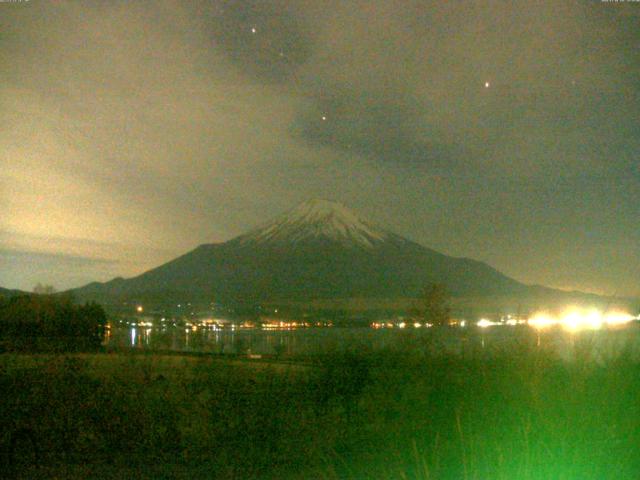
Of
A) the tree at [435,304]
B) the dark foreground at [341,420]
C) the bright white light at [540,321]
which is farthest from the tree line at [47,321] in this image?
the tree at [435,304]

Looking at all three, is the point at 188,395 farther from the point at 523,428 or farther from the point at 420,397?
the point at 523,428

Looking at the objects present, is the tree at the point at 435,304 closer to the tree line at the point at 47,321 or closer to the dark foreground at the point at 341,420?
the tree line at the point at 47,321

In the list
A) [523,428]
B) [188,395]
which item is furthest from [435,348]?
[523,428]

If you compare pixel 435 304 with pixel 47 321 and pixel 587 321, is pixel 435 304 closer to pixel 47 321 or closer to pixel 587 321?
pixel 47 321

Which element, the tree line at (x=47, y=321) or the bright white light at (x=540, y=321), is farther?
the tree line at (x=47, y=321)

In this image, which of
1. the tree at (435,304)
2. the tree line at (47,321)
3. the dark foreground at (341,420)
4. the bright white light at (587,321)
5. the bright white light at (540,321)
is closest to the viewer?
the dark foreground at (341,420)

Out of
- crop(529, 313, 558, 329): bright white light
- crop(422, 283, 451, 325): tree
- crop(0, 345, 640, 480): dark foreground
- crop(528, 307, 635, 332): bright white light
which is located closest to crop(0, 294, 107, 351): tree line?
crop(0, 345, 640, 480): dark foreground

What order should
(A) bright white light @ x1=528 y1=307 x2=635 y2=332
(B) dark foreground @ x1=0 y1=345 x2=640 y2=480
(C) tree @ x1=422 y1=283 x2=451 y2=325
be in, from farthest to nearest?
(C) tree @ x1=422 y1=283 x2=451 y2=325
(A) bright white light @ x1=528 y1=307 x2=635 y2=332
(B) dark foreground @ x1=0 y1=345 x2=640 y2=480

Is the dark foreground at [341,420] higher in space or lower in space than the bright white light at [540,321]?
lower

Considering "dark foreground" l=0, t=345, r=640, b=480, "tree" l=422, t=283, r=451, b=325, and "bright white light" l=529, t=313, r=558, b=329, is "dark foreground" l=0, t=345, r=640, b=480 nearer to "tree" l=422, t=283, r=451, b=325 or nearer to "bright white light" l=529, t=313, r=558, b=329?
"bright white light" l=529, t=313, r=558, b=329
